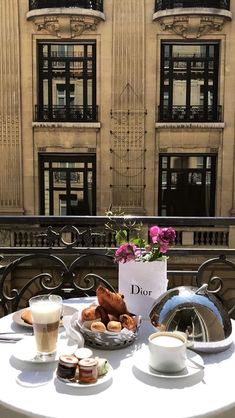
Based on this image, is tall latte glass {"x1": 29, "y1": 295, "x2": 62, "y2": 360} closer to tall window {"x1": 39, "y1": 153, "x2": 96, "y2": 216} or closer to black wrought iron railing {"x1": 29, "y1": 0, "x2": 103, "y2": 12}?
tall window {"x1": 39, "y1": 153, "x2": 96, "y2": 216}

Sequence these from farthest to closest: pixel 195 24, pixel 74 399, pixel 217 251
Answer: pixel 195 24
pixel 217 251
pixel 74 399

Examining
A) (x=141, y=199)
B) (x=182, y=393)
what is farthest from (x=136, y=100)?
(x=182, y=393)

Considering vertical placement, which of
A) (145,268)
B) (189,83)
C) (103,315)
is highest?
(189,83)

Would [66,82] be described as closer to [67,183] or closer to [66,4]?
[66,4]

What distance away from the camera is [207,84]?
11055 mm

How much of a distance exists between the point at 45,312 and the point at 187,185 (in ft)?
33.3

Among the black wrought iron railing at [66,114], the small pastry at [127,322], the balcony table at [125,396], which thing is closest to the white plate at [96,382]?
the balcony table at [125,396]

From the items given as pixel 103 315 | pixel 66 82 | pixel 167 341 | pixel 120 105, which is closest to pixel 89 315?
pixel 103 315

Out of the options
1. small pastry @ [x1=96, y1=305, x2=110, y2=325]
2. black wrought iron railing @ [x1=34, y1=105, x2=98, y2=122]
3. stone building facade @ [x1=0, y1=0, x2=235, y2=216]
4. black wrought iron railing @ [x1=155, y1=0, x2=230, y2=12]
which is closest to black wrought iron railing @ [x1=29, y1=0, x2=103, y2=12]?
stone building facade @ [x1=0, y1=0, x2=235, y2=216]

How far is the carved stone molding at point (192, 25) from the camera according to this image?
34.4 feet

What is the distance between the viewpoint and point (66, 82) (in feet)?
36.3

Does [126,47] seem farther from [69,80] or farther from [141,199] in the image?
[141,199]

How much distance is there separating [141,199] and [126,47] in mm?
3462

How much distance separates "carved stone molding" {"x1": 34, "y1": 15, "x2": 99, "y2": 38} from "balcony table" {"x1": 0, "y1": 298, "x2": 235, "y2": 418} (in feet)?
33.3
